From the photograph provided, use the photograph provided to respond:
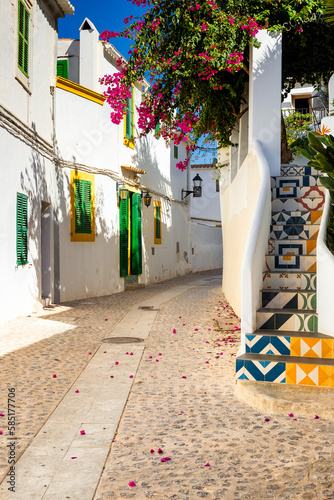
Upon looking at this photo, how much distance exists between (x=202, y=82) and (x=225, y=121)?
1.18m

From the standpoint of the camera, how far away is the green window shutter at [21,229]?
8.84m

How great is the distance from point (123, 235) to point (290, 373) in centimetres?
1070

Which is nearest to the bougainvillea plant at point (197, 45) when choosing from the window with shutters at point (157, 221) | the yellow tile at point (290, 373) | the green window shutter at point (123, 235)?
the yellow tile at point (290, 373)

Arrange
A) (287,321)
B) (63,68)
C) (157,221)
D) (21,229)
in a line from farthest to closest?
(157,221) < (63,68) < (21,229) < (287,321)

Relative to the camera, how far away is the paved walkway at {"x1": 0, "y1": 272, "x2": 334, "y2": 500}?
2.91 m

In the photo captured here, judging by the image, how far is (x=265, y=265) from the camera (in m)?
5.89

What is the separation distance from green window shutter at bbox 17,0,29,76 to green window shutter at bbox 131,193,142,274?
6.75 m

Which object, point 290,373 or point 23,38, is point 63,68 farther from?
point 290,373

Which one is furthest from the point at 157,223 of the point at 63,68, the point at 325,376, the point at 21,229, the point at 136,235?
the point at 325,376

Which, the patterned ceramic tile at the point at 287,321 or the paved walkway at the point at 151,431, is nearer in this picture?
the paved walkway at the point at 151,431

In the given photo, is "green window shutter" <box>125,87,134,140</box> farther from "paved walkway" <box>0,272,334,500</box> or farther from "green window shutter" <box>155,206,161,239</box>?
"paved walkway" <box>0,272,334,500</box>

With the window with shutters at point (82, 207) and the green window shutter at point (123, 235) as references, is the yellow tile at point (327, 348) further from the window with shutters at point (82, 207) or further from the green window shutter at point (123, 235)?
the green window shutter at point (123, 235)

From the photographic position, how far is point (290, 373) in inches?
172

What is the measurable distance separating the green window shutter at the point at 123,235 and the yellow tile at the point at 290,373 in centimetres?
1042
